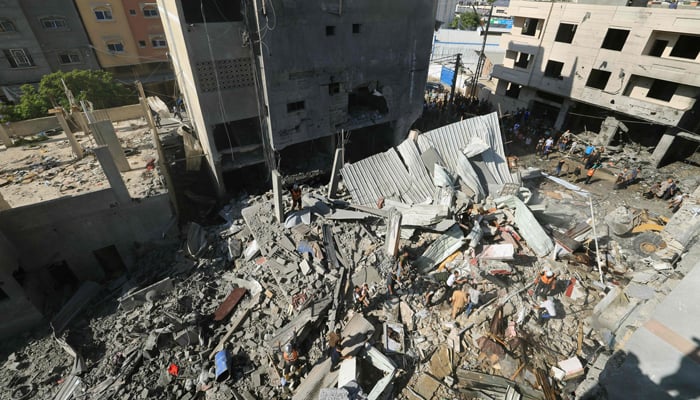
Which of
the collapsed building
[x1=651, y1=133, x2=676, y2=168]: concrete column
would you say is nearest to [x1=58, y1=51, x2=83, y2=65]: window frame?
the collapsed building

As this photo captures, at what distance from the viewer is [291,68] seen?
50.0 feet

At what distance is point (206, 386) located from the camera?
962cm

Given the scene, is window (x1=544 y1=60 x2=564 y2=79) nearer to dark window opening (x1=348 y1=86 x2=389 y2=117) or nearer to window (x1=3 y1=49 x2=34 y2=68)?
dark window opening (x1=348 y1=86 x2=389 y2=117)

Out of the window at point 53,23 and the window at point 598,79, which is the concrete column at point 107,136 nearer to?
the window at point 53,23

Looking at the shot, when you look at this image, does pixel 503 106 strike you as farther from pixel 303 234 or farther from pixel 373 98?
pixel 303 234

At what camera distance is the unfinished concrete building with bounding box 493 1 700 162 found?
18.6m

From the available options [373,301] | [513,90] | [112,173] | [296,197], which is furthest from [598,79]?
[112,173]

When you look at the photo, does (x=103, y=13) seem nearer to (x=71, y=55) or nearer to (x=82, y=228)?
(x=71, y=55)

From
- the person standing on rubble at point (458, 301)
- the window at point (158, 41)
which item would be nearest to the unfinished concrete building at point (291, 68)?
the person standing on rubble at point (458, 301)

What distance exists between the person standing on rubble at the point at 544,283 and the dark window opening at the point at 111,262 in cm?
1813

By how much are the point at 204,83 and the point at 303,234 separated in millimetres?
8790

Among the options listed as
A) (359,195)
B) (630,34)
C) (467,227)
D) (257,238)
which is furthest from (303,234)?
(630,34)

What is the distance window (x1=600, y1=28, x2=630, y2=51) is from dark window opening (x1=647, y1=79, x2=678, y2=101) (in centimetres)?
341

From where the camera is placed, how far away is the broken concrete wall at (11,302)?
11469mm
